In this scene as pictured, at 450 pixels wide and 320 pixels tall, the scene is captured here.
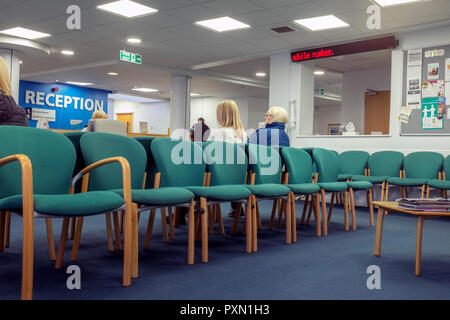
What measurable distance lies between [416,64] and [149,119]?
12113mm

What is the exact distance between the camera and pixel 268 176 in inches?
147

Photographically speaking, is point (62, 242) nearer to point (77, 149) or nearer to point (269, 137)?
point (77, 149)

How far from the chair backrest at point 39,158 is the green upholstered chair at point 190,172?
653 millimetres

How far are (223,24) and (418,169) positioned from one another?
11.6 feet

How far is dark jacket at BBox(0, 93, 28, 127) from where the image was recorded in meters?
2.70

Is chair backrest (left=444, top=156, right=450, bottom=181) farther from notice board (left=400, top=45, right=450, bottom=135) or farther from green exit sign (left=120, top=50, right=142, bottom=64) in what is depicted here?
green exit sign (left=120, top=50, right=142, bottom=64)

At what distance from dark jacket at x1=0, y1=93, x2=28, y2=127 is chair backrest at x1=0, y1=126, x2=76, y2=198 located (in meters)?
0.54

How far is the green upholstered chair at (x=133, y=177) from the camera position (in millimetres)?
2314

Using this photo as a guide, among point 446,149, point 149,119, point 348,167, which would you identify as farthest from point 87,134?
point 149,119

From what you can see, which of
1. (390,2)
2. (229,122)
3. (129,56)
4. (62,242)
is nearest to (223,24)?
(129,56)

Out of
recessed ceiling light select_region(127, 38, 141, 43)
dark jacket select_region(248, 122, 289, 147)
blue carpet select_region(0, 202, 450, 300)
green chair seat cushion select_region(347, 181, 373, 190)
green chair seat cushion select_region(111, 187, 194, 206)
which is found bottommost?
blue carpet select_region(0, 202, 450, 300)

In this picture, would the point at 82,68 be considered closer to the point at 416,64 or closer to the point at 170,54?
Result: the point at 170,54

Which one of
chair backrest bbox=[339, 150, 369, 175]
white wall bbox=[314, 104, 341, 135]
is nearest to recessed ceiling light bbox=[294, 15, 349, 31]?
chair backrest bbox=[339, 150, 369, 175]
